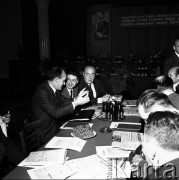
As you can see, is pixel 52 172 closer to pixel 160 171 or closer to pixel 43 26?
pixel 160 171

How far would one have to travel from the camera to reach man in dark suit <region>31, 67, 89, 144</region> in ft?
8.84

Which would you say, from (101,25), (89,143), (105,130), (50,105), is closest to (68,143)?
(89,143)

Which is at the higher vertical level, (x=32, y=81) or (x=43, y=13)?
(x=43, y=13)

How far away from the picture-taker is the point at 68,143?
1.94 metres

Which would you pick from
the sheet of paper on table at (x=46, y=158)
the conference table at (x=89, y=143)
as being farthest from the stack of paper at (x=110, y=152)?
the sheet of paper on table at (x=46, y=158)

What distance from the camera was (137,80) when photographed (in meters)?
6.34

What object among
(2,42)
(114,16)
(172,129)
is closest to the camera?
(172,129)

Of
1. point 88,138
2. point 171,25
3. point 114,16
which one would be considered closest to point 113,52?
point 114,16

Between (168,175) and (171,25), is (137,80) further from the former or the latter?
(168,175)

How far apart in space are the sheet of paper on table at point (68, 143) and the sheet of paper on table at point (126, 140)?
10.5 inches

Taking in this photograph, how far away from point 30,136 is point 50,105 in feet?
1.68

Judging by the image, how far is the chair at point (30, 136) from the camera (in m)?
2.12

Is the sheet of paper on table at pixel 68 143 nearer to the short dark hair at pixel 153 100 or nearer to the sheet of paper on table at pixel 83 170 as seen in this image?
the sheet of paper on table at pixel 83 170

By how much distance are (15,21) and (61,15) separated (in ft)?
5.56
